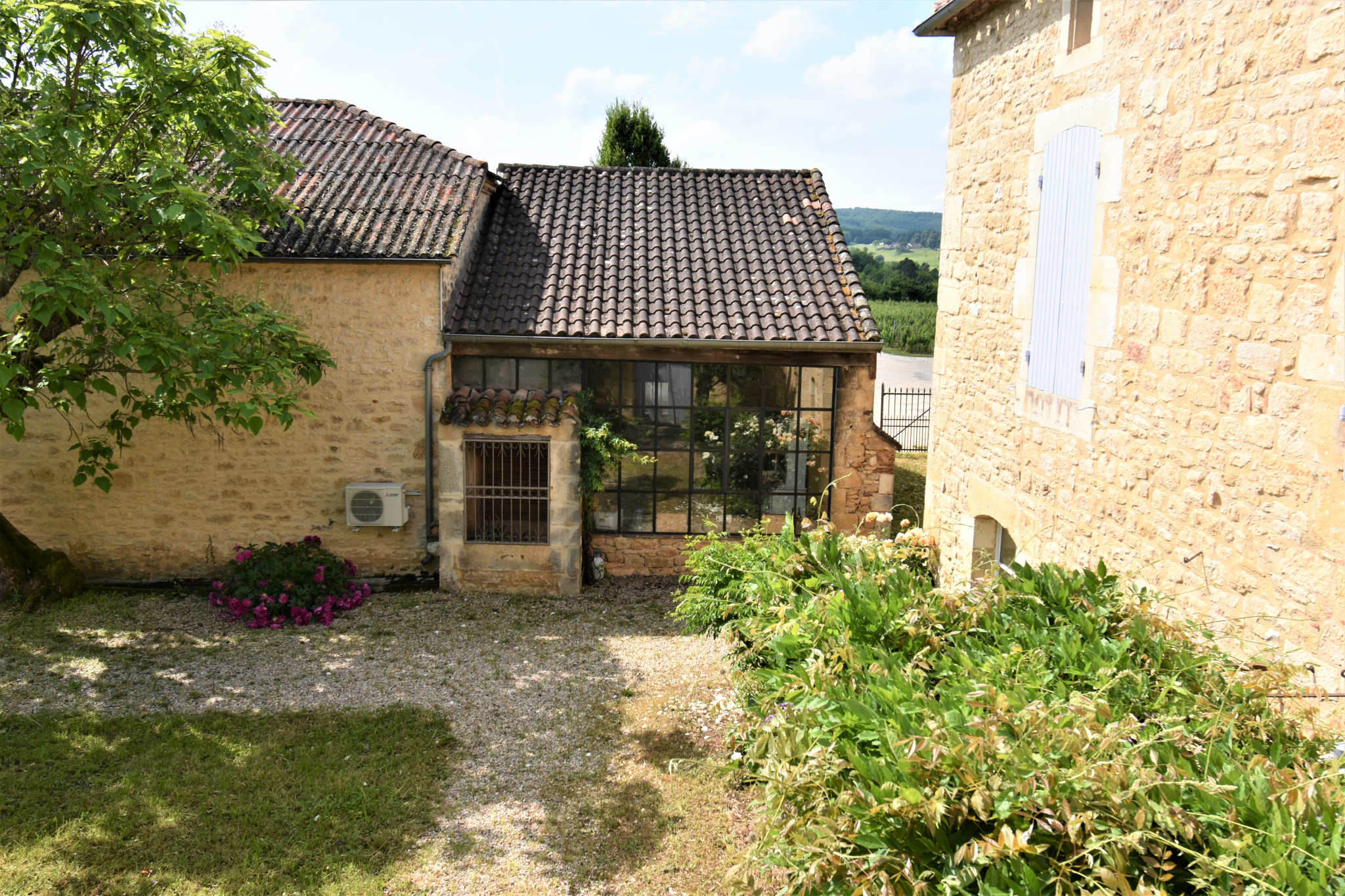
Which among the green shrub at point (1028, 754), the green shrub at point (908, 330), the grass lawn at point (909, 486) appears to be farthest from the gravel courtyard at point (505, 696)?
the green shrub at point (908, 330)

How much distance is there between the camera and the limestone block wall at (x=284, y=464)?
9234 mm

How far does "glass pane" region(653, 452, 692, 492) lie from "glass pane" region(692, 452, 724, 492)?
66mm

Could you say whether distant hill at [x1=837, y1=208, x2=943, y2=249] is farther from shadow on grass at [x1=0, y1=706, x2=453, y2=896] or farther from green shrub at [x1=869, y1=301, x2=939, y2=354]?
shadow on grass at [x1=0, y1=706, x2=453, y2=896]

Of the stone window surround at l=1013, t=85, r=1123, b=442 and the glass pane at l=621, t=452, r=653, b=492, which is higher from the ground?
the stone window surround at l=1013, t=85, r=1123, b=442

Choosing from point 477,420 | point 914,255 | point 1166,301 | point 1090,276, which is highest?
point 914,255

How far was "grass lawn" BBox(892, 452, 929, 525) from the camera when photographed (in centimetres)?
1212

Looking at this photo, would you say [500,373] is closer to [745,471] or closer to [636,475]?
[636,475]

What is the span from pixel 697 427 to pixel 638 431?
644 millimetres

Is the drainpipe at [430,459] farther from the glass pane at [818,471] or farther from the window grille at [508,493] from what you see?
the glass pane at [818,471]

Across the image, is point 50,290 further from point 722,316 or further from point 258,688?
point 722,316

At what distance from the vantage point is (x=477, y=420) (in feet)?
29.7

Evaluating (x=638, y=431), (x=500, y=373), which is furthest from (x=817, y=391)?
(x=500, y=373)

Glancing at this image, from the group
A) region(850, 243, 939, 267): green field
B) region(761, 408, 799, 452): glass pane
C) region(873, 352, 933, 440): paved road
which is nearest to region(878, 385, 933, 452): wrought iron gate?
region(873, 352, 933, 440): paved road

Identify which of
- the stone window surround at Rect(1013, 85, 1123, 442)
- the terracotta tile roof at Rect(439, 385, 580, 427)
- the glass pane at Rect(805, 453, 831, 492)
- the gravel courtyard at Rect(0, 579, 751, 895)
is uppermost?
the stone window surround at Rect(1013, 85, 1123, 442)
